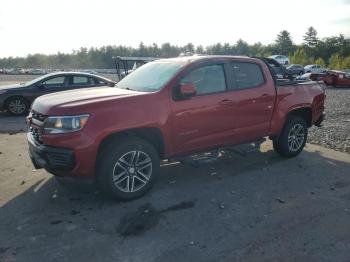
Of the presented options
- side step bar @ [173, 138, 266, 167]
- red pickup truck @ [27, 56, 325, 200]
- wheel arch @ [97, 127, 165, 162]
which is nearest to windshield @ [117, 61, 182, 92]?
red pickup truck @ [27, 56, 325, 200]

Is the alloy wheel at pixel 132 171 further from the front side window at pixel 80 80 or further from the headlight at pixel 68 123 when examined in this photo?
the front side window at pixel 80 80

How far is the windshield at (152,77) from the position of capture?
17.8 feet

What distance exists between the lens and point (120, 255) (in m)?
3.73

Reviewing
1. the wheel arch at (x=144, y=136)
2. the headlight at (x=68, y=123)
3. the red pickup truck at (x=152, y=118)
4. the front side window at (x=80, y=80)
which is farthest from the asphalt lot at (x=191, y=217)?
the front side window at (x=80, y=80)

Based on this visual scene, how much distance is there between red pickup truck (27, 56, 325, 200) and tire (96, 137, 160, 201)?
1cm

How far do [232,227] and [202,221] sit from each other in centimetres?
37

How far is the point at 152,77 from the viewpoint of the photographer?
5.77 metres

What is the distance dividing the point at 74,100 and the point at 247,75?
288 cm

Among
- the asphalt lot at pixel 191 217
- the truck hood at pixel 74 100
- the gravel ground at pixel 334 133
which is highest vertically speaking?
the truck hood at pixel 74 100

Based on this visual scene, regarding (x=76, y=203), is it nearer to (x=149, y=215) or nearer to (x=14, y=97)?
(x=149, y=215)

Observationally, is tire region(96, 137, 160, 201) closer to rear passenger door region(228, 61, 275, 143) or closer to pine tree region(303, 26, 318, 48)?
rear passenger door region(228, 61, 275, 143)

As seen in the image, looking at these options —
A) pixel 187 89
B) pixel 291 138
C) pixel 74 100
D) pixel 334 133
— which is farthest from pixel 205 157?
pixel 334 133

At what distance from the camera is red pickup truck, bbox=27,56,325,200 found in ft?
15.2

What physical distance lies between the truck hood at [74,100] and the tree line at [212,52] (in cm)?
6598
